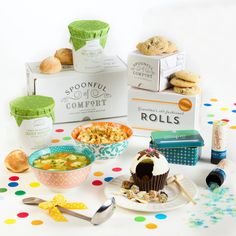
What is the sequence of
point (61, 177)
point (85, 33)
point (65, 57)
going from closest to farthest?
point (61, 177)
point (85, 33)
point (65, 57)

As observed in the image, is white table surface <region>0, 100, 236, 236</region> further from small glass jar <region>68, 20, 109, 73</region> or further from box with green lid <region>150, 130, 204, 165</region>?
small glass jar <region>68, 20, 109, 73</region>

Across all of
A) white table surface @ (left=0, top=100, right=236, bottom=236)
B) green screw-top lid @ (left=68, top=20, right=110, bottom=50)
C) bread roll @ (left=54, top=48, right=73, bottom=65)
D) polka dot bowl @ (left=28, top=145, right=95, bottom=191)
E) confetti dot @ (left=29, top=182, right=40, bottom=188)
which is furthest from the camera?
bread roll @ (left=54, top=48, right=73, bottom=65)

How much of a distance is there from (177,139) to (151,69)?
285 millimetres

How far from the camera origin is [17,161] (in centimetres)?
219

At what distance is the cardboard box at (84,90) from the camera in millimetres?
2549

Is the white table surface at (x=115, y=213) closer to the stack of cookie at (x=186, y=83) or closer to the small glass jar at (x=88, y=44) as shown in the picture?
the stack of cookie at (x=186, y=83)

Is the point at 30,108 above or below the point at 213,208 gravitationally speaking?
above

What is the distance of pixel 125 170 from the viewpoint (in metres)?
2.22

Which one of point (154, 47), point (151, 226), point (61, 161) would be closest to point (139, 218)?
point (151, 226)

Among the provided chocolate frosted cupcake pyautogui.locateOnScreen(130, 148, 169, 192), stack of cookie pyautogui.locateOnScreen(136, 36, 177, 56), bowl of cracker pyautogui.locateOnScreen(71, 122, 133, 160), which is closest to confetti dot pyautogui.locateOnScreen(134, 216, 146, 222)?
chocolate frosted cupcake pyautogui.locateOnScreen(130, 148, 169, 192)

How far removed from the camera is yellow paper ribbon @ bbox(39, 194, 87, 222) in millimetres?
1935

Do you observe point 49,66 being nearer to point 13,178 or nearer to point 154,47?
point 154,47

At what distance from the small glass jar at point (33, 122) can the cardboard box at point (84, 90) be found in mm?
205

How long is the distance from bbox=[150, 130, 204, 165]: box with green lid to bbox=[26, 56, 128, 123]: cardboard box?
40cm
